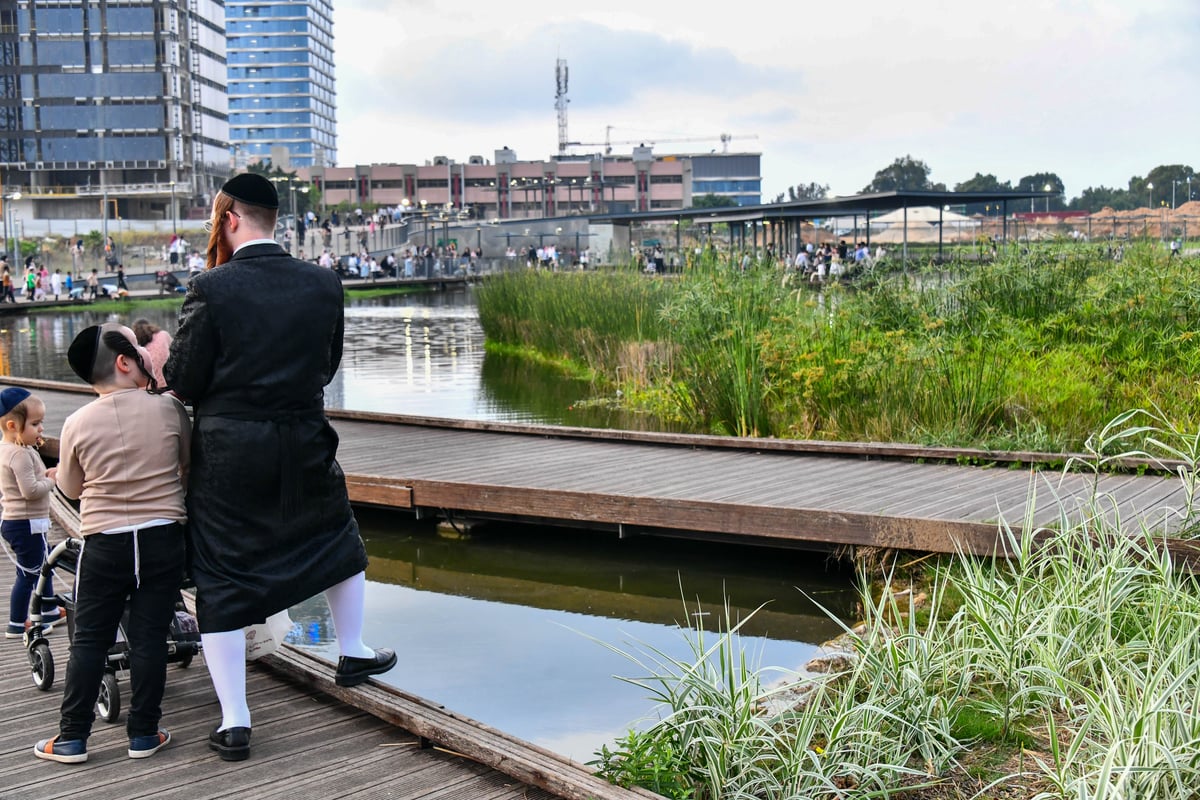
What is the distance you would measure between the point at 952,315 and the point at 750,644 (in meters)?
5.78

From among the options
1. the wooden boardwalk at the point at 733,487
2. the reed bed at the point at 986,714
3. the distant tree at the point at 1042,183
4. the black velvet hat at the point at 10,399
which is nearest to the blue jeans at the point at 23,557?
the black velvet hat at the point at 10,399

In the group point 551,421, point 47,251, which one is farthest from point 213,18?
point 551,421

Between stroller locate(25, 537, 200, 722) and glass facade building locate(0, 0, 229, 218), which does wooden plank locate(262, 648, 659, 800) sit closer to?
stroller locate(25, 537, 200, 722)

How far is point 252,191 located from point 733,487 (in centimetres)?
460

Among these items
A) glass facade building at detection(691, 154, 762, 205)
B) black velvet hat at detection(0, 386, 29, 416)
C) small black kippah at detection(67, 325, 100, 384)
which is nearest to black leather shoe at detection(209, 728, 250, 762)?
small black kippah at detection(67, 325, 100, 384)

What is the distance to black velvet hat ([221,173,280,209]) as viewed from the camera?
372 centimetres

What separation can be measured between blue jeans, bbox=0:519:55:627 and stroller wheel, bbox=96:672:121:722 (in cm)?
70

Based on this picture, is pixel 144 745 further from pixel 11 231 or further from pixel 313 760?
pixel 11 231

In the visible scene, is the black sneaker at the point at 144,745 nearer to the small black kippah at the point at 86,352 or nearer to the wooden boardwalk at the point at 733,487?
the small black kippah at the point at 86,352

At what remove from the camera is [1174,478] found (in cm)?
745

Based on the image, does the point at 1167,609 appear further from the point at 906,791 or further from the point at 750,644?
the point at 750,644

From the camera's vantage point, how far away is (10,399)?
456 centimetres

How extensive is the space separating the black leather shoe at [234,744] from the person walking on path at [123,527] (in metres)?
0.21

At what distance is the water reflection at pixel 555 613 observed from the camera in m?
5.63
